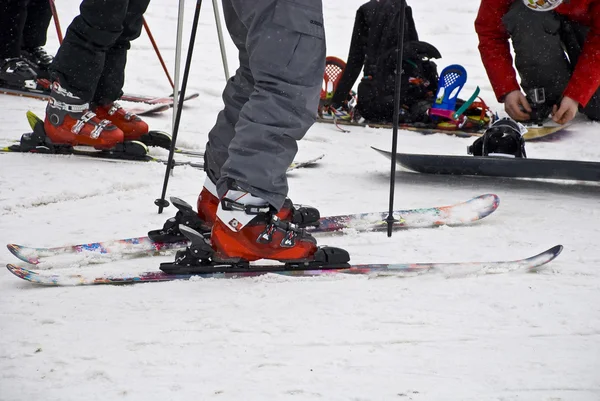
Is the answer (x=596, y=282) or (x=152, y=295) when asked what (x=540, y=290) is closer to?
(x=596, y=282)

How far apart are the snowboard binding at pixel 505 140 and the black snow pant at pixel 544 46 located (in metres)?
0.69

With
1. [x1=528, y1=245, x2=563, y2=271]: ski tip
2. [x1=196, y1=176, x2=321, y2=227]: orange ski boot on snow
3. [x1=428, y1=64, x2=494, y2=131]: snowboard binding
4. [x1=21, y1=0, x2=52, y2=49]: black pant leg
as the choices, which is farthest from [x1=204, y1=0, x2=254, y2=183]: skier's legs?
[x1=21, y1=0, x2=52, y2=49]: black pant leg

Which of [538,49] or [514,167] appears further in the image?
[538,49]

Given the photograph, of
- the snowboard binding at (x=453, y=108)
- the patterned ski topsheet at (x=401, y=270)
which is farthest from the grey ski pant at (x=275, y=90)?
the snowboard binding at (x=453, y=108)

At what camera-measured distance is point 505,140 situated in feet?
10.7

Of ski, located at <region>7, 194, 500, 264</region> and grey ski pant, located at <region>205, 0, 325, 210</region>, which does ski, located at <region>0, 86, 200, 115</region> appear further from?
grey ski pant, located at <region>205, 0, 325, 210</region>

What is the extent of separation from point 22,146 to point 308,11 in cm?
210

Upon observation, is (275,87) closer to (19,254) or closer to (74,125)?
(19,254)

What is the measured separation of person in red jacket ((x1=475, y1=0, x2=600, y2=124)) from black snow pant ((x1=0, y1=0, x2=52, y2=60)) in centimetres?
323

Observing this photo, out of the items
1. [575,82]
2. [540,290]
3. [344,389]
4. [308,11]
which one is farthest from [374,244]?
[575,82]

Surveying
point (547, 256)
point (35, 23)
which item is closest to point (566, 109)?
point (547, 256)

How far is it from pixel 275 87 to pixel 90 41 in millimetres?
1767

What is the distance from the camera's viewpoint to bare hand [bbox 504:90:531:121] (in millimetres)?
3570

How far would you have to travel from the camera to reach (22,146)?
348 centimetres
